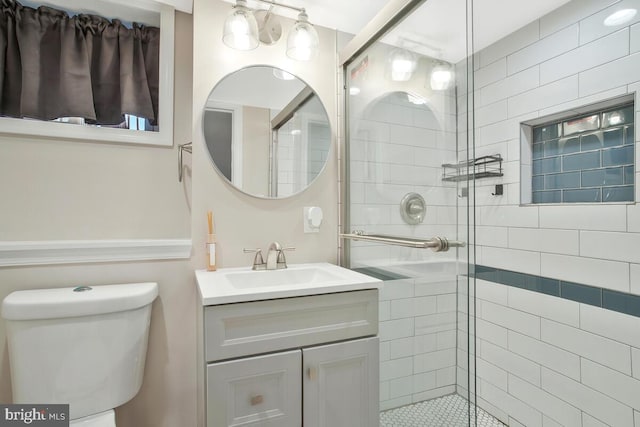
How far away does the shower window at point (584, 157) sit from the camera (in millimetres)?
1269

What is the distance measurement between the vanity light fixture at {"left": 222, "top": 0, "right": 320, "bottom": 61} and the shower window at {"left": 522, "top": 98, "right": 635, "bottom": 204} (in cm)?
126

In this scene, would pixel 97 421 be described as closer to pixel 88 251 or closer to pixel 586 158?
pixel 88 251

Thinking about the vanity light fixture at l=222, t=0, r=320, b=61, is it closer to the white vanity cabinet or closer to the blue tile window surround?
the white vanity cabinet

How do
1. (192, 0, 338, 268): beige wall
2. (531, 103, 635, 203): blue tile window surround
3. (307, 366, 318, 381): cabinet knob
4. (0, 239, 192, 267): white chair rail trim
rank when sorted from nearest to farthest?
(307, 366, 318, 381): cabinet knob, (0, 239, 192, 267): white chair rail trim, (531, 103, 635, 203): blue tile window surround, (192, 0, 338, 268): beige wall

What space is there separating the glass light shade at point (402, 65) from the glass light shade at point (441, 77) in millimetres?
122

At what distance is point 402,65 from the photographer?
1243mm

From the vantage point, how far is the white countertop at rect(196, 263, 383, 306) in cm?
99

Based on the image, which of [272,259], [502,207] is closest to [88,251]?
[272,259]

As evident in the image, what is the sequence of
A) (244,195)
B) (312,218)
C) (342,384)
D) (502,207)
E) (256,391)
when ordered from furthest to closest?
(502,207) → (312,218) → (244,195) → (342,384) → (256,391)

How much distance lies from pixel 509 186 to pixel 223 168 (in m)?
1.55

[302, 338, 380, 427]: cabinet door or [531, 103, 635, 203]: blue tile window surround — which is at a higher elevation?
[531, 103, 635, 203]: blue tile window surround

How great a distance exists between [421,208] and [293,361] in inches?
27.9

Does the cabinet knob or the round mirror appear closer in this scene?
the cabinet knob

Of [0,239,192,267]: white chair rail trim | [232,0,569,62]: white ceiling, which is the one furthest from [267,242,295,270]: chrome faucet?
[232,0,569,62]: white ceiling
